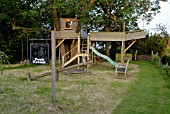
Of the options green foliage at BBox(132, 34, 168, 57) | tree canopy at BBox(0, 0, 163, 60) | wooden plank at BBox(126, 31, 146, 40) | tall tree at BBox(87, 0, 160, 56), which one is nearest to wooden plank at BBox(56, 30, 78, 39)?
tree canopy at BBox(0, 0, 163, 60)

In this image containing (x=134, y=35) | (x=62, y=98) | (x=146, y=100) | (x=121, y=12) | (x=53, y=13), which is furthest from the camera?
(x=121, y=12)

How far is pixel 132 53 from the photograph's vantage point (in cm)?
2908


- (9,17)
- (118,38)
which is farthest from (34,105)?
(9,17)

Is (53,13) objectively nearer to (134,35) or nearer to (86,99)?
(134,35)

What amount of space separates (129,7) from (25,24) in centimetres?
873

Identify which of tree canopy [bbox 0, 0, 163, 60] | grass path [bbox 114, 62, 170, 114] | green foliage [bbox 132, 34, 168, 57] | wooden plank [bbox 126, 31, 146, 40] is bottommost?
grass path [bbox 114, 62, 170, 114]

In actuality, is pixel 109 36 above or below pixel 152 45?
above

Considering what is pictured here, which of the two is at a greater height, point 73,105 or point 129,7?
point 129,7

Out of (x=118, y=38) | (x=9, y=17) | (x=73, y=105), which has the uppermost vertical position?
(x=9, y=17)

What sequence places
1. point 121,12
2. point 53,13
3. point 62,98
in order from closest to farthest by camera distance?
point 62,98, point 53,13, point 121,12

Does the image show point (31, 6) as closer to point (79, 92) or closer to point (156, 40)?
point (156, 40)

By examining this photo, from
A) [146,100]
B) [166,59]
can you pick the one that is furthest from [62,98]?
[166,59]

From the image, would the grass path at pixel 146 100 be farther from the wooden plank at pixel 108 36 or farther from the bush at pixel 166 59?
the bush at pixel 166 59

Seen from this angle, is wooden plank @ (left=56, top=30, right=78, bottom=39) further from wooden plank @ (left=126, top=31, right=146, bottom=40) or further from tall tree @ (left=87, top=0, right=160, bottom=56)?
wooden plank @ (left=126, top=31, right=146, bottom=40)
